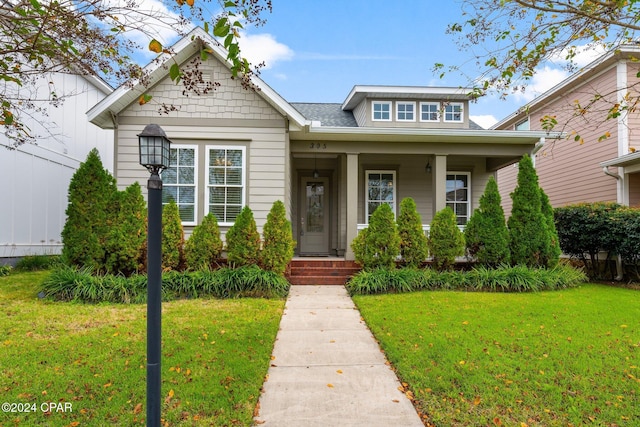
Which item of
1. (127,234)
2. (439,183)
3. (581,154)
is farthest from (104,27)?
(581,154)

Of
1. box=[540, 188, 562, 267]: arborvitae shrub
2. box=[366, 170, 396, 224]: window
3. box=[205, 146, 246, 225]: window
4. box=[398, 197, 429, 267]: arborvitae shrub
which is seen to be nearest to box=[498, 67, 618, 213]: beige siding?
box=[540, 188, 562, 267]: arborvitae shrub

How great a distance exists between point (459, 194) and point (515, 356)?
26.4 feet

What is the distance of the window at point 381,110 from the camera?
1098 centimetres

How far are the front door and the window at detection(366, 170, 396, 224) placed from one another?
130cm

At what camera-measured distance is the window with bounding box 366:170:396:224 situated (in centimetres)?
1103

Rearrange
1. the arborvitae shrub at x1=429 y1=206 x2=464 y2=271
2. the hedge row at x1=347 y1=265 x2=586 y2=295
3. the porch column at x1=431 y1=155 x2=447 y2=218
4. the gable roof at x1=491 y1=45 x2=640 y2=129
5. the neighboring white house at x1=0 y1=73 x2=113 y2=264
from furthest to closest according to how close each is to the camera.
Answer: the gable roof at x1=491 y1=45 x2=640 y2=129 < the porch column at x1=431 y1=155 x2=447 y2=218 < the neighboring white house at x1=0 y1=73 x2=113 y2=264 < the arborvitae shrub at x1=429 y1=206 x2=464 y2=271 < the hedge row at x1=347 y1=265 x2=586 y2=295

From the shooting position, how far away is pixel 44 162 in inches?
398

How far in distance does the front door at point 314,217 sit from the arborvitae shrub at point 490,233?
13.8 ft

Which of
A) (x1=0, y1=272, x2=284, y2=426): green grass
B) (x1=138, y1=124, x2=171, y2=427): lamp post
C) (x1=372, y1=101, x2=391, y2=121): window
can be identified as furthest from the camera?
(x1=372, y1=101, x2=391, y2=121): window

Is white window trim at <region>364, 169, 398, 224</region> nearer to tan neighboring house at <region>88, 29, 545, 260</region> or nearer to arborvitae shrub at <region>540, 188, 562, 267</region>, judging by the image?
tan neighboring house at <region>88, 29, 545, 260</region>

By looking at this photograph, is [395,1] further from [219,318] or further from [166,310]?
[166,310]

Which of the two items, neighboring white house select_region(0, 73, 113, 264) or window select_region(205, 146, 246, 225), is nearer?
window select_region(205, 146, 246, 225)

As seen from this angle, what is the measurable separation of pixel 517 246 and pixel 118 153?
882 cm

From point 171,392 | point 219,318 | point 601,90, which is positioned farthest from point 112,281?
point 601,90
